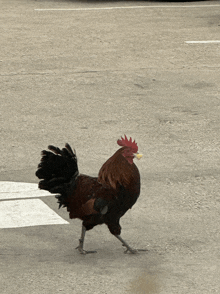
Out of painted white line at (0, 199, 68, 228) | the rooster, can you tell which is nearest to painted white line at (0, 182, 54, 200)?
painted white line at (0, 199, 68, 228)

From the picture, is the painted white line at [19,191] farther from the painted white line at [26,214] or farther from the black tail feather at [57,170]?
the black tail feather at [57,170]

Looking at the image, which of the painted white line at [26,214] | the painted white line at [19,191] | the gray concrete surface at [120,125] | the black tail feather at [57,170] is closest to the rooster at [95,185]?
the black tail feather at [57,170]

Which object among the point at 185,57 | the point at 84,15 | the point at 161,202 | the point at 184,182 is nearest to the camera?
the point at 161,202

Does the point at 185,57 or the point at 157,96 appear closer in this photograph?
the point at 157,96

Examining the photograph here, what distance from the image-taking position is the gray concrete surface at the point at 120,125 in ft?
18.1

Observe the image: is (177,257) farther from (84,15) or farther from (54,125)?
(84,15)

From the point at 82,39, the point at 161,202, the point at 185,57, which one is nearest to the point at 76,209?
the point at 161,202

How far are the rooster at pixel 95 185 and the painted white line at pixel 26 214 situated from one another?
889mm

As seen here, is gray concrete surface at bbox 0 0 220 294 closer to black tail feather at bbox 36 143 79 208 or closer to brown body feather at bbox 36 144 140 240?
brown body feather at bbox 36 144 140 240

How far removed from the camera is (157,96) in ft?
35.9

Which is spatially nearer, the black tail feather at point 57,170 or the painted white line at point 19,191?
the black tail feather at point 57,170

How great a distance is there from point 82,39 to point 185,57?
2.74 m

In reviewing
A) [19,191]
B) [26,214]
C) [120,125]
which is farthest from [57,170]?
[120,125]

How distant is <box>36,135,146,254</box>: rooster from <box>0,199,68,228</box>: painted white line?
89 centimetres
